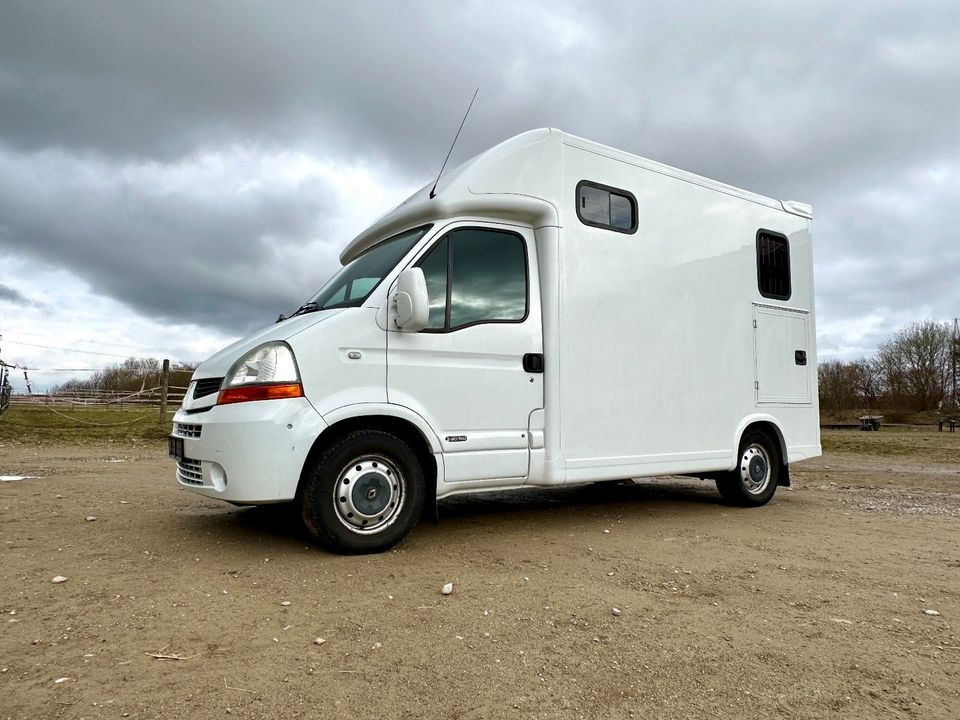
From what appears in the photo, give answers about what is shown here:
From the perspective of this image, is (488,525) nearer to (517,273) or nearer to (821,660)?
(517,273)

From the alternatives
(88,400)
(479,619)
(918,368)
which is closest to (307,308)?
(479,619)

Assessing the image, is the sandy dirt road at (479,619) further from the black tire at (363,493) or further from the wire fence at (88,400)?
the wire fence at (88,400)

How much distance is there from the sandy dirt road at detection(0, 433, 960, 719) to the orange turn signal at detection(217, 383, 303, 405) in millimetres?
1031

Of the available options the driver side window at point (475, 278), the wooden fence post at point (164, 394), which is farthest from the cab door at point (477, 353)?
the wooden fence post at point (164, 394)

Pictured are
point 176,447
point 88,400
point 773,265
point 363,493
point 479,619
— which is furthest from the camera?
point 88,400

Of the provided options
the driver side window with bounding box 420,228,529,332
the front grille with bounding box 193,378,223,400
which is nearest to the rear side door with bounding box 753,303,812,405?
the driver side window with bounding box 420,228,529,332

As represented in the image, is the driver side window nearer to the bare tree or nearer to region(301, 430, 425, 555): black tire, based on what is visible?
region(301, 430, 425, 555): black tire

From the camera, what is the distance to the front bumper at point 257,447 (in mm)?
3883

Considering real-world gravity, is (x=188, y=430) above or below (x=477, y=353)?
below

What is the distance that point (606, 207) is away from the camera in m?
5.52

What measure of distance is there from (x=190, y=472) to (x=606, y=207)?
3.94 m

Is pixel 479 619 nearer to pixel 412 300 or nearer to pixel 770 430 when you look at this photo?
pixel 412 300

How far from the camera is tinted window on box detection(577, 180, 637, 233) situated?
536cm

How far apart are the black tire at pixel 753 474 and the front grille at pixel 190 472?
493cm
